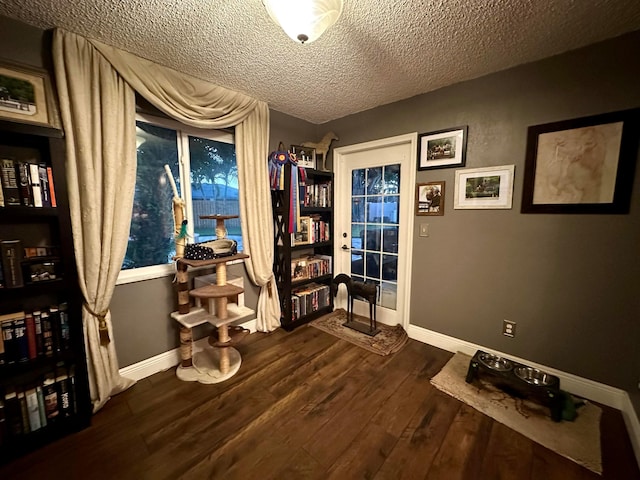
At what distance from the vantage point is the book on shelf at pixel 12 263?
4.11 ft

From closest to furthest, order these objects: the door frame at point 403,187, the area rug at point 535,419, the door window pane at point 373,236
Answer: the area rug at point 535,419 < the door frame at point 403,187 < the door window pane at point 373,236

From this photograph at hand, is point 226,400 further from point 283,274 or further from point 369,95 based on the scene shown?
point 369,95

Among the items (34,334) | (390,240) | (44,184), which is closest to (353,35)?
(390,240)

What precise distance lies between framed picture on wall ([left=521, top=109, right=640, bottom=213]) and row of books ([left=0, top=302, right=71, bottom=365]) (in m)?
3.10

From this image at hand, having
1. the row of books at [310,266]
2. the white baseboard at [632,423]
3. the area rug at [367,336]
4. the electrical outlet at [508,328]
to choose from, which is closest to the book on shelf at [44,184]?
the row of books at [310,266]

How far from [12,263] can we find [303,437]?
5.87 feet

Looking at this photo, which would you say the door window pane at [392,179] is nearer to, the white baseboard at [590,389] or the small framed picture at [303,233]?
the small framed picture at [303,233]

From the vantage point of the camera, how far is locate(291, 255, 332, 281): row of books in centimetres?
279

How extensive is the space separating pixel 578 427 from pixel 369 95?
9.21 ft

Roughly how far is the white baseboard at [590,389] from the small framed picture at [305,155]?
2.27 metres

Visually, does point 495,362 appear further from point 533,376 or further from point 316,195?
point 316,195

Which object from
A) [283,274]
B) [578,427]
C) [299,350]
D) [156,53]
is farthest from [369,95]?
[578,427]

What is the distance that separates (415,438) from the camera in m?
1.45

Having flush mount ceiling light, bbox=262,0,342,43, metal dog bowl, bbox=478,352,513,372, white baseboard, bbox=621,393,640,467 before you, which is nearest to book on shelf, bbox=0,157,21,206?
flush mount ceiling light, bbox=262,0,342,43
